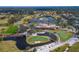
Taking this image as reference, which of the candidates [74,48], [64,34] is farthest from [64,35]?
[74,48]

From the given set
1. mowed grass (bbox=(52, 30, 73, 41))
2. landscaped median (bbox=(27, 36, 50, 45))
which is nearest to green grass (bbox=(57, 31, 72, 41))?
mowed grass (bbox=(52, 30, 73, 41))

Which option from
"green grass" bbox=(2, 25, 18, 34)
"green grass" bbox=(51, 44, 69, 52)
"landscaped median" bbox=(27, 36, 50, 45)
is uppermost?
"green grass" bbox=(2, 25, 18, 34)

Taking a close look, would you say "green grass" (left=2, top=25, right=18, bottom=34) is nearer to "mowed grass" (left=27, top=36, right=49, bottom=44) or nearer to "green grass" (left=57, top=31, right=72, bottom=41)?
"mowed grass" (left=27, top=36, right=49, bottom=44)

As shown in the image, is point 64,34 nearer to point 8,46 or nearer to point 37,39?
point 37,39

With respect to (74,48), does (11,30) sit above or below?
above

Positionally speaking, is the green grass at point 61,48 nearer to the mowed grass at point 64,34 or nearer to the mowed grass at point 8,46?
the mowed grass at point 64,34

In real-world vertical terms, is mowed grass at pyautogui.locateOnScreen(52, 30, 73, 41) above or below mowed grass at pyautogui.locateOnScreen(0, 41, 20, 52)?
above

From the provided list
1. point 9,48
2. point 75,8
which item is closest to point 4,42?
point 9,48

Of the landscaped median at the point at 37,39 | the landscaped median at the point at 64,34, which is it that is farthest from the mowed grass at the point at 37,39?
the landscaped median at the point at 64,34
